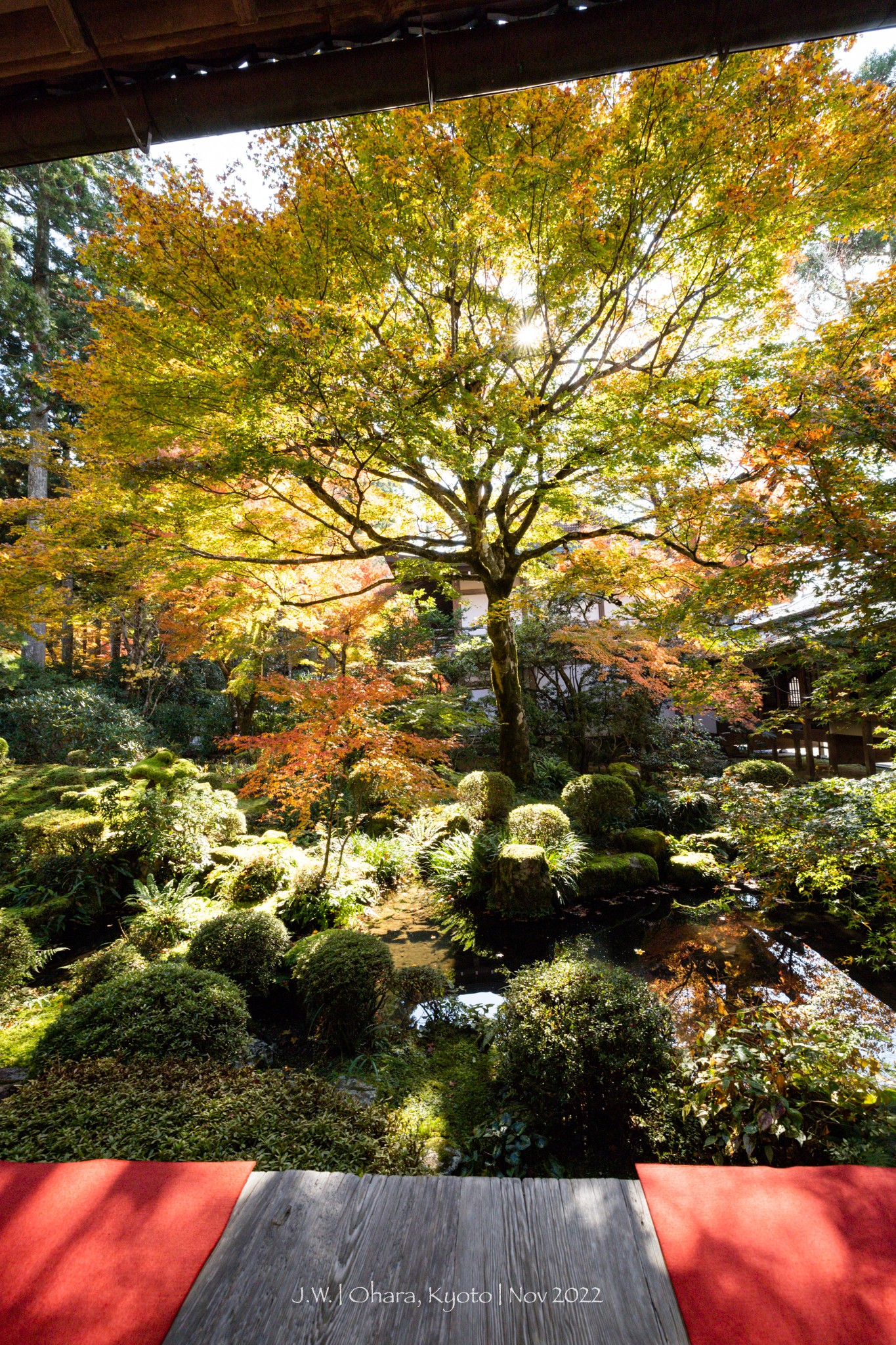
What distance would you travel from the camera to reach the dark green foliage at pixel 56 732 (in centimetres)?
1145

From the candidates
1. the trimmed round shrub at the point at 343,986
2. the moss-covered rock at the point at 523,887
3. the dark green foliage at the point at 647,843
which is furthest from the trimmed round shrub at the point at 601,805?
the trimmed round shrub at the point at 343,986

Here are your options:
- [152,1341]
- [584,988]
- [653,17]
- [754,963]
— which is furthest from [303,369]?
[754,963]

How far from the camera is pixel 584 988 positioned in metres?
3.30

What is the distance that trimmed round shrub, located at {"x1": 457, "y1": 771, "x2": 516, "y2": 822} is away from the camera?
7949 millimetres

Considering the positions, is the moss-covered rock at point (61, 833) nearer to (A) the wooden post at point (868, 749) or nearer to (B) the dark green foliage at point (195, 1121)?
(B) the dark green foliage at point (195, 1121)

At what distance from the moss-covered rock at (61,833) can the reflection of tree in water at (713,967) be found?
19.2 feet

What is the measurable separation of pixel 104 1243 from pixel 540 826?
587 centimetres

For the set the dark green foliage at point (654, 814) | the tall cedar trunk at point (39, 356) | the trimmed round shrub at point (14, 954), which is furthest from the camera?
the tall cedar trunk at point (39, 356)

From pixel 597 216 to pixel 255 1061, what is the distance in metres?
7.52

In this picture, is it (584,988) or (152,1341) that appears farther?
(584,988)

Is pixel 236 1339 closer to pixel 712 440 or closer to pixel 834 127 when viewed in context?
pixel 712 440

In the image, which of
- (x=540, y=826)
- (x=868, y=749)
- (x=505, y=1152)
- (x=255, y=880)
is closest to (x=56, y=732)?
(x=255, y=880)

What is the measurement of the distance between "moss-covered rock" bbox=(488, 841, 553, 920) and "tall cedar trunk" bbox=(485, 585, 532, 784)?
2.51m

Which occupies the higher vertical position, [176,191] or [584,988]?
[176,191]
